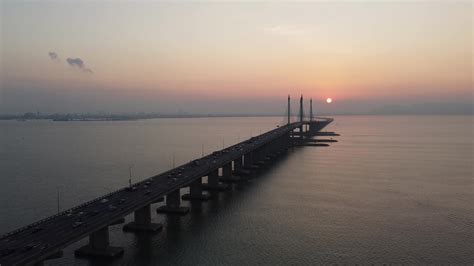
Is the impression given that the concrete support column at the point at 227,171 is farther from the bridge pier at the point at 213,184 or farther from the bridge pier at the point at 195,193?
the bridge pier at the point at 195,193

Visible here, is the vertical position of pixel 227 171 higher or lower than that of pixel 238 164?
lower

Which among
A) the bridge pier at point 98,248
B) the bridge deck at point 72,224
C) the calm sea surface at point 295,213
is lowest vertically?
the calm sea surface at point 295,213

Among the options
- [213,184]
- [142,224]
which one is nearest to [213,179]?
[213,184]

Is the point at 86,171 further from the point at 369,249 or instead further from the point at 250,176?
the point at 369,249

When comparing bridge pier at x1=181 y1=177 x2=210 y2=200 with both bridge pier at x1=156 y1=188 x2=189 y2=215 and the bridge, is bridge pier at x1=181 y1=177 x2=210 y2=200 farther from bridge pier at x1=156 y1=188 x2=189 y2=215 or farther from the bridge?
bridge pier at x1=156 y1=188 x2=189 y2=215

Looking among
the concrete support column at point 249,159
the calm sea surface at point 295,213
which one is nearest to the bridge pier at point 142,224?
the calm sea surface at point 295,213

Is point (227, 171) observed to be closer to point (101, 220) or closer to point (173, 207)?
point (173, 207)
